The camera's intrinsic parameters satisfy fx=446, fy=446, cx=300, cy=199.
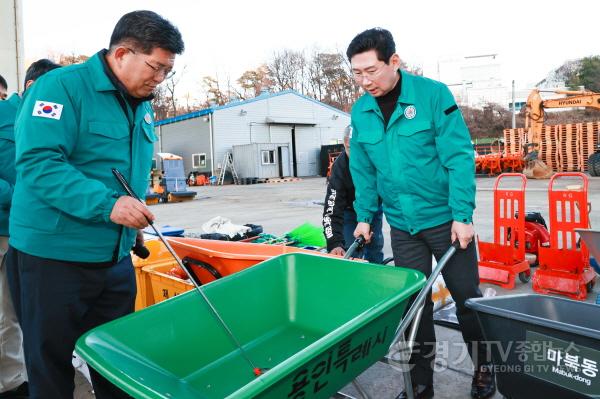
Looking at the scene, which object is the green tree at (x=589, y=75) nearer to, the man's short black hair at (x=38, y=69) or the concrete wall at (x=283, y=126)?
the concrete wall at (x=283, y=126)

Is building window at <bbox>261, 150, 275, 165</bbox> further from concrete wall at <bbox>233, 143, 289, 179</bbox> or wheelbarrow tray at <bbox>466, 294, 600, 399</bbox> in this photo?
wheelbarrow tray at <bbox>466, 294, 600, 399</bbox>

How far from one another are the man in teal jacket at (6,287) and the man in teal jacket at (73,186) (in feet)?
2.44

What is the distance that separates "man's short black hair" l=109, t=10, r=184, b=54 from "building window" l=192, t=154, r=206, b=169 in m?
23.9

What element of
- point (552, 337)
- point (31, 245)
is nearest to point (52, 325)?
point (31, 245)

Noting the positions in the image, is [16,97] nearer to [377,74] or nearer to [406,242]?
[377,74]

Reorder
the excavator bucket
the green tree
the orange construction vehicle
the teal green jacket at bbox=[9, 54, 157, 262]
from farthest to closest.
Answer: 1. the green tree
2. the excavator bucket
3. the orange construction vehicle
4. the teal green jacket at bbox=[9, 54, 157, 262]

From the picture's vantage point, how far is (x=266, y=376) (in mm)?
1144

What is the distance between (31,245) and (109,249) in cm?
28

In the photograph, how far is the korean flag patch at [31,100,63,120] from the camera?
1597mm

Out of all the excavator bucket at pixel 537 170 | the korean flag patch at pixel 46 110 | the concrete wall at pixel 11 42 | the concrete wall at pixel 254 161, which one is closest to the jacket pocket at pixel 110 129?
the korean flag patch at pixel 46 110

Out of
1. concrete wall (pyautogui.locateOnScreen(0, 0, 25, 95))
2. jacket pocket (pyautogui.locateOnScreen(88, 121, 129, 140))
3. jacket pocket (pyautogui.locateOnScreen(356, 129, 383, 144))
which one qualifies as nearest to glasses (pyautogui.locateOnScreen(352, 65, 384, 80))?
jacket pocket (pyautogui.locateOnScreen(356, 129, 383, 144))

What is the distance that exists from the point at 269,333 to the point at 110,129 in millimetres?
1240

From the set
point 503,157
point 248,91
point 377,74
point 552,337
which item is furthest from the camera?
point 248,91

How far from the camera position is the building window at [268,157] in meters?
24.0
